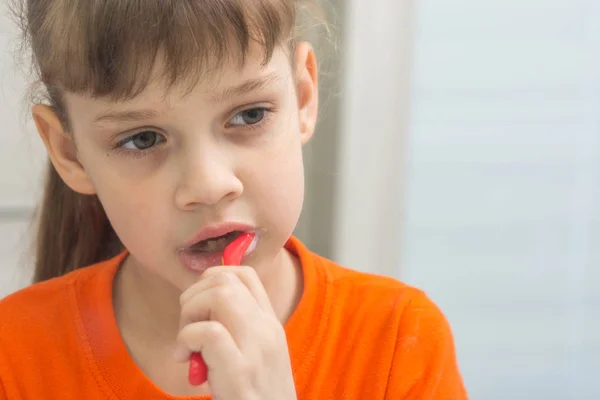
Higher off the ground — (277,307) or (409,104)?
(409,104)

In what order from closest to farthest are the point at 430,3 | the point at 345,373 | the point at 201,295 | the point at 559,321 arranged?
the point at 201,295
the point at 345,373
the point at 430,3
the point at 559,321

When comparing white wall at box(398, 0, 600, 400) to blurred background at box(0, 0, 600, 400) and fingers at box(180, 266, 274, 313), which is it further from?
fingers at box(180, 266, 274, 313)

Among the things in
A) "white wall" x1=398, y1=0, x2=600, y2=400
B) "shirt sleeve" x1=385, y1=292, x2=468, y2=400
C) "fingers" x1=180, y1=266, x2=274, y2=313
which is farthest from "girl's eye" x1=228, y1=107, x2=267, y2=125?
"white wall" x1=398, y1=0, x2=600, y2=400

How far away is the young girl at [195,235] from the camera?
565 mm

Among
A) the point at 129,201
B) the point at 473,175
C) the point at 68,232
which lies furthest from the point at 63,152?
the point at 473,175

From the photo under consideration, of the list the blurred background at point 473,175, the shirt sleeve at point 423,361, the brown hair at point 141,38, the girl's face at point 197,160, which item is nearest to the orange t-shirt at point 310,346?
the shirt sleeve at point 423,361

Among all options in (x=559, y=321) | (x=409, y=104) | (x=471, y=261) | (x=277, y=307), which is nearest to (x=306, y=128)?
(x=277, y=307)

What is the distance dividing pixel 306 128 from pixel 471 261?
23.6 inches

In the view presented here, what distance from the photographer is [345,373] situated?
0.71 meters

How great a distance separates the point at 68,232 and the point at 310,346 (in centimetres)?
38

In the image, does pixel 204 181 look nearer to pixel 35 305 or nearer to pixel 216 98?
pixel 216 98

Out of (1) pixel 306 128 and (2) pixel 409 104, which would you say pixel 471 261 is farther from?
(1) pixel 306 128

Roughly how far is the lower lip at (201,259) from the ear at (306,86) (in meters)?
0.14

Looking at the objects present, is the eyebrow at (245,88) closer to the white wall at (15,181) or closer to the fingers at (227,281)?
the fingers at (227,281)
